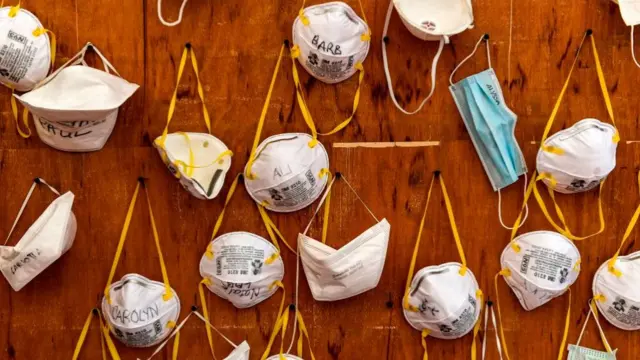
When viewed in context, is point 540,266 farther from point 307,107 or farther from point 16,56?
point 16,56

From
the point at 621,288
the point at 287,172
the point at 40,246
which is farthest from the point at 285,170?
the point at 621,288

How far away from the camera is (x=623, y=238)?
1.78 m

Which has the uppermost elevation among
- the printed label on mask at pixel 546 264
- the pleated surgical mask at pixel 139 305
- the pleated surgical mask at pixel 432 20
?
the pleated surgical mask at pixel 432 20

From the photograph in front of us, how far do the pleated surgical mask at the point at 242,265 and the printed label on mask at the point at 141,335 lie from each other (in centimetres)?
20

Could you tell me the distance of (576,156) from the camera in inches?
66.0

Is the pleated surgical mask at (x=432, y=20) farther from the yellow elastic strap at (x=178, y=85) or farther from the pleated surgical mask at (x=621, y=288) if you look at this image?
the pleated surgical mask at (x=621, y=288)

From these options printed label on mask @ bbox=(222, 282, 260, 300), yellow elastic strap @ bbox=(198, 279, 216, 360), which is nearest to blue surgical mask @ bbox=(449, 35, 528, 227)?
printed label on mask @ bbox=(222, 282, 260, 300)

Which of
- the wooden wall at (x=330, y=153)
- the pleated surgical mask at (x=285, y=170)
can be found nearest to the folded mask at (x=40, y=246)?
the wooden wall at (x=330, y=153)

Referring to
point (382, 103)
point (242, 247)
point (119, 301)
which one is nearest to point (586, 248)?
point (382, 103)

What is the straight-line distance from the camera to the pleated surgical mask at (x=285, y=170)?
1.65 m

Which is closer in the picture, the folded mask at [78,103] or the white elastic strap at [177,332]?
the folded mask at [78,103]

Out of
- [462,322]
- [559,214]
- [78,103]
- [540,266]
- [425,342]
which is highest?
[78,103]

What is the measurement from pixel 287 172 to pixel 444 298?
0.60 meters

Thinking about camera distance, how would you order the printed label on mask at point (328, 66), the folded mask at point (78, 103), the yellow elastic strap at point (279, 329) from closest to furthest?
the folded mask at point (78, 103) → the printed label on mask at point (328, 66) → the yellow elastic strap at point (279, 329)
